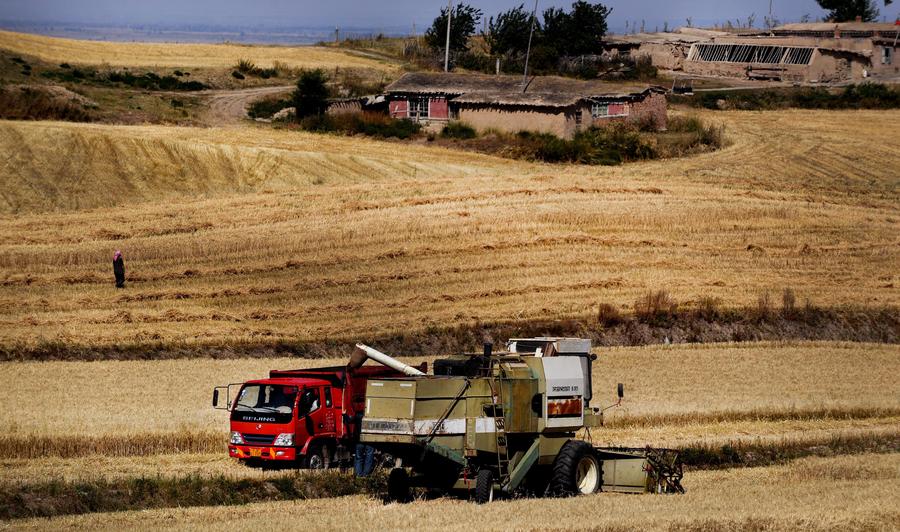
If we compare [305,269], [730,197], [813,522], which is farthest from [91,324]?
[730,197]

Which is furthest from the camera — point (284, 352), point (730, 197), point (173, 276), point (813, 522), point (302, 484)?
point (730, 197)

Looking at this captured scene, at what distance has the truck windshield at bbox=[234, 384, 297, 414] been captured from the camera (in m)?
25.8

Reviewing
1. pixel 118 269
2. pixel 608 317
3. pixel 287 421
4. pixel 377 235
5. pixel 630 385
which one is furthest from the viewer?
pixel 377 235

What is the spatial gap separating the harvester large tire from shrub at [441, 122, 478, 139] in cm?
4614

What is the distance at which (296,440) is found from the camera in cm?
2544

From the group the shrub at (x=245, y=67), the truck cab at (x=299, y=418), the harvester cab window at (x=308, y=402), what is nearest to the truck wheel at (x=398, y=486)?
the truck cab at (x=299, y=418)

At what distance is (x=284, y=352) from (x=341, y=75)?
57612mm

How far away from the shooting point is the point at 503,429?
22.1 m

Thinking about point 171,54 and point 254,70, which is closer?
point 254,70

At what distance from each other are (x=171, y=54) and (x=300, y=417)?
7888 centimetres

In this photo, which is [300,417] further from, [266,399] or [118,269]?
[118,269]

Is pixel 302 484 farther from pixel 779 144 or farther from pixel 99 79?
pixel 99 79

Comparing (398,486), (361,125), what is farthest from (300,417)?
(361,125)

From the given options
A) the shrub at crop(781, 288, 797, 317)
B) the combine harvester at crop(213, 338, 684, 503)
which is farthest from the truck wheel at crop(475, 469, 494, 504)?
the shrub at crop(781, 288, 797, 317)
